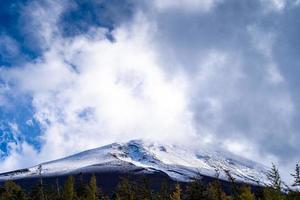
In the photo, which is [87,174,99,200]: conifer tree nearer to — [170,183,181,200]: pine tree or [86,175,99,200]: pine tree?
[86,175,99,200]: pine tree

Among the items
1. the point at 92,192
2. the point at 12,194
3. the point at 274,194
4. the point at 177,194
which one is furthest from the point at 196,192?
the point at 12,194

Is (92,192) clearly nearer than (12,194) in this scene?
Yes

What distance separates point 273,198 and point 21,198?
2712 inches

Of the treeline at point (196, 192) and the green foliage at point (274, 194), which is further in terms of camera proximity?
the treeline at point (196, 192)

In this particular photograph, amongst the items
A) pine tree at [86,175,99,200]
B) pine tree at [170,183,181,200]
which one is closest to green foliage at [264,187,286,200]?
pine tree at [170,183,181,200]

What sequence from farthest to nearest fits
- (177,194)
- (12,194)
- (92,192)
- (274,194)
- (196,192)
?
(12,194) → (92,192) → (196,192) → (177,194) → (274,194)

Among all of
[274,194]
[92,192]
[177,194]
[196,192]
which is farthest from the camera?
[92,192]

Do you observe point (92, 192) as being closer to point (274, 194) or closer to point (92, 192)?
point (92, 192)

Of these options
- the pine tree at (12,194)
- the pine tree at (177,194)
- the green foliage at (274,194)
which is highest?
the pine tree at (12,194)

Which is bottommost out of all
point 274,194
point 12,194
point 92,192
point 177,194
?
point 274,194

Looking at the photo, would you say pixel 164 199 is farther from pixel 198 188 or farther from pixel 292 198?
pixel 292 198

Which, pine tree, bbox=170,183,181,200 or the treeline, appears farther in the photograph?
pine tree, bbox=170,183,181,200

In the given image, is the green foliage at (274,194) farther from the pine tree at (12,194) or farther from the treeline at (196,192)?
the pine tree at (12,194)

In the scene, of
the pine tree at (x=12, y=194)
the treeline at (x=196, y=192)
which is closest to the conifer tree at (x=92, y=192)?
the treeline at (x=196, y=192)
